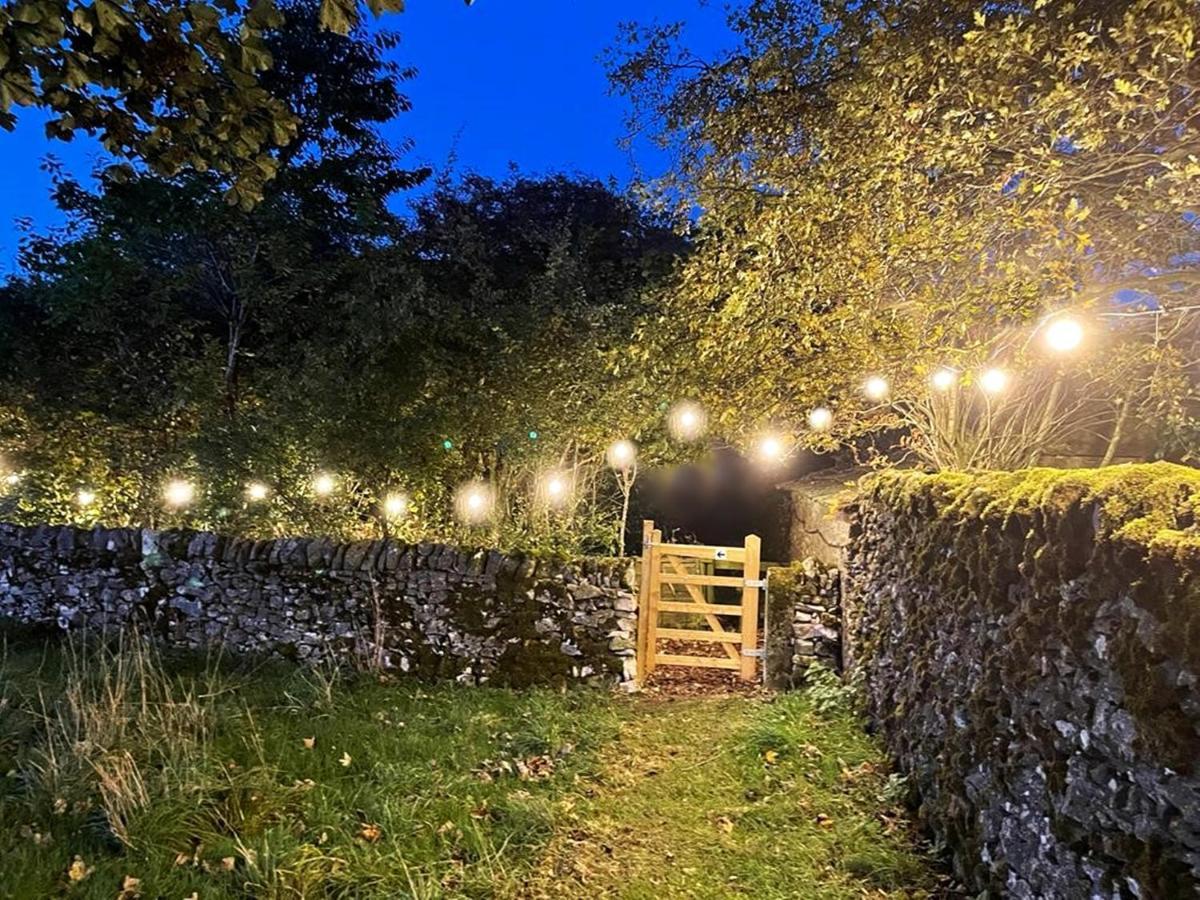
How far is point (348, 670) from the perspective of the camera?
21.0 ft

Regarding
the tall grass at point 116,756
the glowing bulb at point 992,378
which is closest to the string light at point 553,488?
the tall grass at point 116,756

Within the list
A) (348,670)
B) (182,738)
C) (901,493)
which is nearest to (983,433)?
(901,493)

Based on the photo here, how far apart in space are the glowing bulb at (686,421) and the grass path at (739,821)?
4155 mm

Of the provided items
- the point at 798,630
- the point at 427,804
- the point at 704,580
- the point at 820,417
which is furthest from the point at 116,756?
the point at 820,417

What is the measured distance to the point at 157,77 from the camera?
2172mm

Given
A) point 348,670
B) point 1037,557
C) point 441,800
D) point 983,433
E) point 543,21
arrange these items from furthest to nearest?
point 543,21 < point 983,433 < point 348,670 < point 441,800 < point 1037,557

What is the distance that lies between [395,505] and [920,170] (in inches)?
262

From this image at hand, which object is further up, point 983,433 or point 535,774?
point 983,433

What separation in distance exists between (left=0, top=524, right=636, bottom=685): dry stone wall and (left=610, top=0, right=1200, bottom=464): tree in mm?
2756

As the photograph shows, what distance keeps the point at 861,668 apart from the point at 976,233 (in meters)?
3.46

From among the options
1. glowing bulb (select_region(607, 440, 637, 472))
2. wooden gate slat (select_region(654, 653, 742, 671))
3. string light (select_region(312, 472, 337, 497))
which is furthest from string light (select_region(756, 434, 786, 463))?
string light (select_region(312, 472, 337, 497))

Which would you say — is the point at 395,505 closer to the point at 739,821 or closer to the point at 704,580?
the point at 704,580

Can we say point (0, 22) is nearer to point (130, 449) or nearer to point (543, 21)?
point (130, 449)

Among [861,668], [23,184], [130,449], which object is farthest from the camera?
[23,184]
